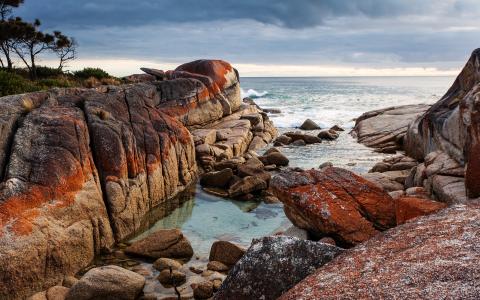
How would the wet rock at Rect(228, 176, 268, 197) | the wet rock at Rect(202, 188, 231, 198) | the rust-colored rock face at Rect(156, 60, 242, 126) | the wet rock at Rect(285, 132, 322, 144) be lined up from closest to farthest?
the wet rock at Rect(228, 176, 268, 197), the wet rock at Rect(202, 188, 231, 198), the rust-colored rock face at Rect(156, 60, 242, 126), the wet rock at Rect(285, 132, 322, 144)

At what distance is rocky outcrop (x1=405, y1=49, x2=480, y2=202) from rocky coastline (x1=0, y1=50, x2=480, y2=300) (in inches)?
2.4

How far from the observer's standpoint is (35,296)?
866cm

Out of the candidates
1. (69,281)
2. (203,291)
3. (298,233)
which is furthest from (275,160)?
(69,281)

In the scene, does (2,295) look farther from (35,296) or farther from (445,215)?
(445,215)

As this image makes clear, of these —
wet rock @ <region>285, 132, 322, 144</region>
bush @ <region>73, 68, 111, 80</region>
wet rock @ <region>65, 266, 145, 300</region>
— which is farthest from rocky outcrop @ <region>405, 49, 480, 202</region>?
bush @ <region>73, 68, 111, 80</region>

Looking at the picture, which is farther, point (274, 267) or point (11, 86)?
point (11, 86)

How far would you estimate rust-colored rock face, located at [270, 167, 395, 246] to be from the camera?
8.88 m

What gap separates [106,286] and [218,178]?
9.49 meters

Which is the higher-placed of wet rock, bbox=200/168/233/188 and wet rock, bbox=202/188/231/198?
wet rock, bbox=200/168/233/188

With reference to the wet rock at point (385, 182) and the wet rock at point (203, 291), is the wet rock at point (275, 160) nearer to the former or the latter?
the wet rock at point (385, 182)

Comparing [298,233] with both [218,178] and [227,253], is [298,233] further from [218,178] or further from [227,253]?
[218,178]

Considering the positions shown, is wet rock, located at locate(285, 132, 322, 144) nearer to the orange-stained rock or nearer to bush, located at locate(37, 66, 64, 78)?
the orange-stained rock

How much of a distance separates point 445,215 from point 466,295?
8.19 ft

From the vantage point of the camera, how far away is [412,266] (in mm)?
4641
